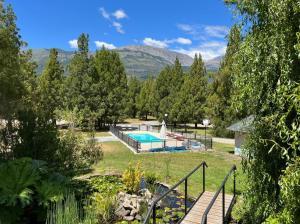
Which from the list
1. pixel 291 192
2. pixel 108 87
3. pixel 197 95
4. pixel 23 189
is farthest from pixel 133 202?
pixel 197 95

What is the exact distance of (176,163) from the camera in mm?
19656

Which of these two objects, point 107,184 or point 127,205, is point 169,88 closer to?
point 107,184

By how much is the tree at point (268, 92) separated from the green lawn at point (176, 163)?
6841mm

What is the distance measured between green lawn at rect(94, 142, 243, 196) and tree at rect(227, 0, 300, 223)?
6841mm

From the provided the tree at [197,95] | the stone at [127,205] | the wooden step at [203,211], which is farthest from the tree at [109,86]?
the wooden step at [203,211]

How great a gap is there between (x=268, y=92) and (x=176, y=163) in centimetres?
1526

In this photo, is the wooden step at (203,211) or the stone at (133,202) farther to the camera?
the stone at (133,202)

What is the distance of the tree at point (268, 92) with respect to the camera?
440cm

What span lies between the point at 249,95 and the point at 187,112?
39.1 meters

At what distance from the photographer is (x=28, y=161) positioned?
9.76m

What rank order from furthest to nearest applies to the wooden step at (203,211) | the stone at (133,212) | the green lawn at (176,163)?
the green lawn at (176,163)
the stone at (133,212)
the wooden step at (203,211)

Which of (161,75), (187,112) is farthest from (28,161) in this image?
(161,75)

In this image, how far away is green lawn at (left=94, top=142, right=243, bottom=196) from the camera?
14477mm

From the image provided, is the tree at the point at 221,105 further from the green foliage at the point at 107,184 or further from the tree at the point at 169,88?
the green foliage at the point at 107,184
